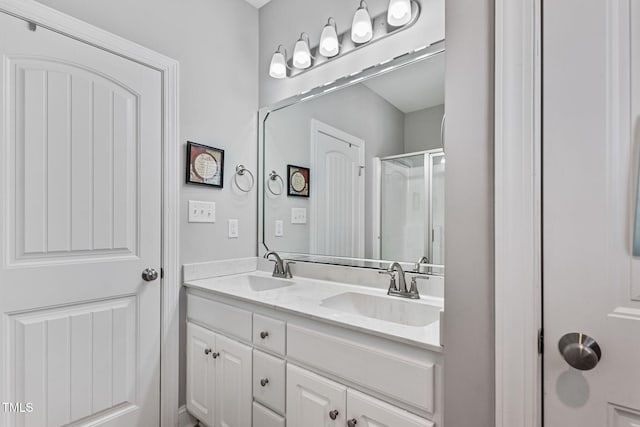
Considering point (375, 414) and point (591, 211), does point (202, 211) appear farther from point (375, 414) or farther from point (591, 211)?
point (591, 211)

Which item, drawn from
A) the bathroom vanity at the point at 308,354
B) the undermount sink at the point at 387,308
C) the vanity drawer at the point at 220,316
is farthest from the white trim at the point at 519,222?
the vanity drawer at the point at 220,316

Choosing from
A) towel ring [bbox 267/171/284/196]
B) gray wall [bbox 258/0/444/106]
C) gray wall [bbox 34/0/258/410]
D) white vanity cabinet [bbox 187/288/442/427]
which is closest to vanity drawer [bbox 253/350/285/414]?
white vanity cabinet [bbox 187/288/442/427]

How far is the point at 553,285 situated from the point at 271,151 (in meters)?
1.73

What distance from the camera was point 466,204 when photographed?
80cm

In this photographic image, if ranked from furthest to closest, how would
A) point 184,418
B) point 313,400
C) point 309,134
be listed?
point 309,134, point 184,418, point 313,400

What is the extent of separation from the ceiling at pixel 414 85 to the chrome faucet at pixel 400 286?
76 cm

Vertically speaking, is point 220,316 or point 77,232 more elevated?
point 77,232

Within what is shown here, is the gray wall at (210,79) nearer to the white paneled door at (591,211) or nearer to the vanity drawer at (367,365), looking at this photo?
the vanity drawer at (367,365)

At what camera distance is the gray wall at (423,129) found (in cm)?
143

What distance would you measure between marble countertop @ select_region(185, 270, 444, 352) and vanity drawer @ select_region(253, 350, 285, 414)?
219mm

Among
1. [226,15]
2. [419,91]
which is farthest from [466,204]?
[226,15]

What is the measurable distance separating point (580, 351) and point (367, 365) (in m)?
0.54

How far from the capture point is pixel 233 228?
78.9 inches

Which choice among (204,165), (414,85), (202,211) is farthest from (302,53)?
(202,211)
